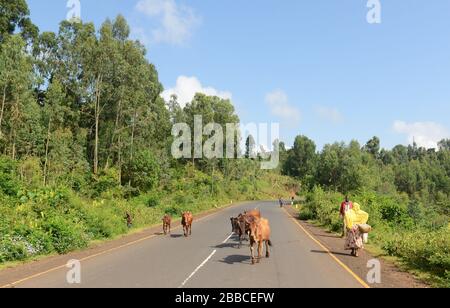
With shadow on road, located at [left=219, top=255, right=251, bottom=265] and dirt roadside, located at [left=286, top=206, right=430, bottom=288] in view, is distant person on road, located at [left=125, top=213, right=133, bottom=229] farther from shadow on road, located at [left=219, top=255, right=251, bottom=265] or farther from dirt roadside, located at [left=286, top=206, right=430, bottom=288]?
dirt roadside, located at [left=286, top=206, right=430, bottom=288]

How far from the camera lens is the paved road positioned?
10.9 meters

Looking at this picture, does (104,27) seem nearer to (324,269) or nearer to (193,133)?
(193,133)

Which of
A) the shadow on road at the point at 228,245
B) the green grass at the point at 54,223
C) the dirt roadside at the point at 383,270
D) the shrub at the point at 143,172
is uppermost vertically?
the shrub at the point at 143,172

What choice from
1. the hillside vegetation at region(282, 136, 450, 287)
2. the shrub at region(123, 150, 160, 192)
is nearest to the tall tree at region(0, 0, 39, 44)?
the shrub at region(123, 150, 160, 192)

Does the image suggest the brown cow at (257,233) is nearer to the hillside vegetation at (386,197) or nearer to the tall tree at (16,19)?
the hillside vegetation at (386,197)

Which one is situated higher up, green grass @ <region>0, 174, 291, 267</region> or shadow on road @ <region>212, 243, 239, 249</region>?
green grass @ <region>0, 174, 291, 267</region>

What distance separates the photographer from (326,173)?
80.1 meters

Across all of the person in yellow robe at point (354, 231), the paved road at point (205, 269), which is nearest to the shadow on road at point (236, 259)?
Answer: the paved road at point (205, 269)

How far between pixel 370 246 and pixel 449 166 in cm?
16827

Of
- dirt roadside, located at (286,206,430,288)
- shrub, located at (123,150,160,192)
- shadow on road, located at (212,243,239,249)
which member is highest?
shrub, located at (123,150,160,192)

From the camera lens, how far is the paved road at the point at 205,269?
10867 mm

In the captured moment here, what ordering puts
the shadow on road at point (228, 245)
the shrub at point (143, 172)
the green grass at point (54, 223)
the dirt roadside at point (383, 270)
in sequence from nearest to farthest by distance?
the dirt roadside at point (383, 270)
the green grass at point (54, 223)
the shadow on road at point (228, 245)
the shrub at point (143, 172)

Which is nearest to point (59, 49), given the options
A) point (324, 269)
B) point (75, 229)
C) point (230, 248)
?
point (75, 229)

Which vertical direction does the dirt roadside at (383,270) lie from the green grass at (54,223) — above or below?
below
